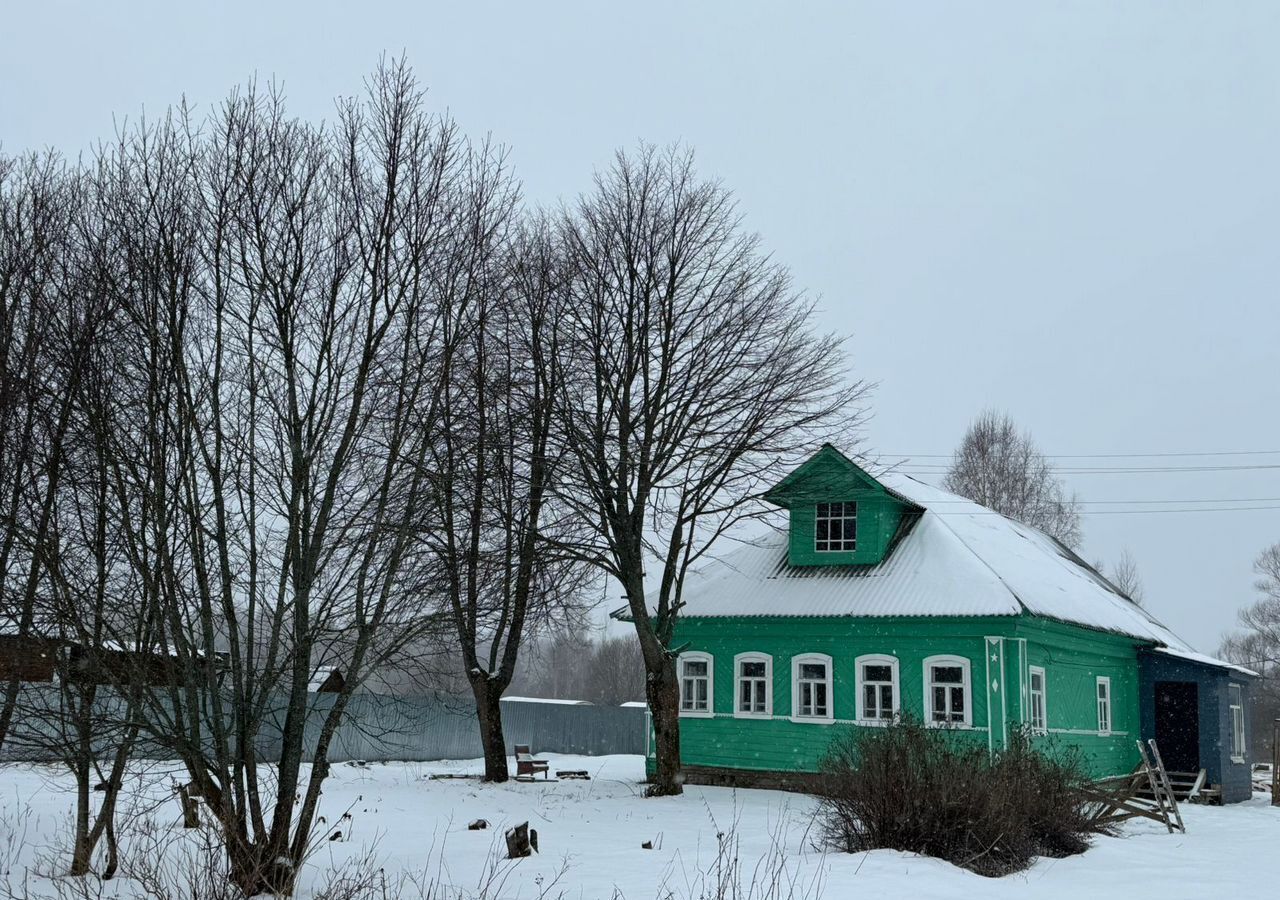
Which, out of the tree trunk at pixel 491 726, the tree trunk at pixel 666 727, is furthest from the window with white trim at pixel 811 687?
the tree trunk at pixel 491 726

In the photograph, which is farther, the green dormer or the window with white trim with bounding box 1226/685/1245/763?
the window with white trim with bounding box 1226/685/1245/763

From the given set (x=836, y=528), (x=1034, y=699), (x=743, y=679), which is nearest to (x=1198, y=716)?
(x=1034, y=699)

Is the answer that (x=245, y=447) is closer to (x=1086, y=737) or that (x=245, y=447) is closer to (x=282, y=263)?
(x=282, y=263)

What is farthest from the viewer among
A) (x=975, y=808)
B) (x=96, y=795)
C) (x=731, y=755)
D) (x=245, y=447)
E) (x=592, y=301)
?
(x=731, y=755)

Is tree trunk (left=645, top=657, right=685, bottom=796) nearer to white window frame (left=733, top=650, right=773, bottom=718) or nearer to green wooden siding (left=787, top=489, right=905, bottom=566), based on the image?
white window frame (left=733, top=650, right=773, bottom=718)

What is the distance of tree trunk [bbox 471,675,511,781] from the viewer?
23.5m

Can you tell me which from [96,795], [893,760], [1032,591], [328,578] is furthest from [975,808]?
[96,795]

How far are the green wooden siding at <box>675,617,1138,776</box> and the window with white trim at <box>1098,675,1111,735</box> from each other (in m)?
0.22

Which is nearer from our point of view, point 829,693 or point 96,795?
point 96,795

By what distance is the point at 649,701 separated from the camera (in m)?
22.0

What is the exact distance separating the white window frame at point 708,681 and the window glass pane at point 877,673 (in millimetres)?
3293

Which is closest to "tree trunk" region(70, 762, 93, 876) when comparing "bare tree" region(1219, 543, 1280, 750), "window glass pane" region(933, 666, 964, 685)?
"window glass pane" region(933, 666, 964, 685)

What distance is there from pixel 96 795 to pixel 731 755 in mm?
11785

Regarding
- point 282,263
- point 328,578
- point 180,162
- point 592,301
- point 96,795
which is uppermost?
point 592,301
